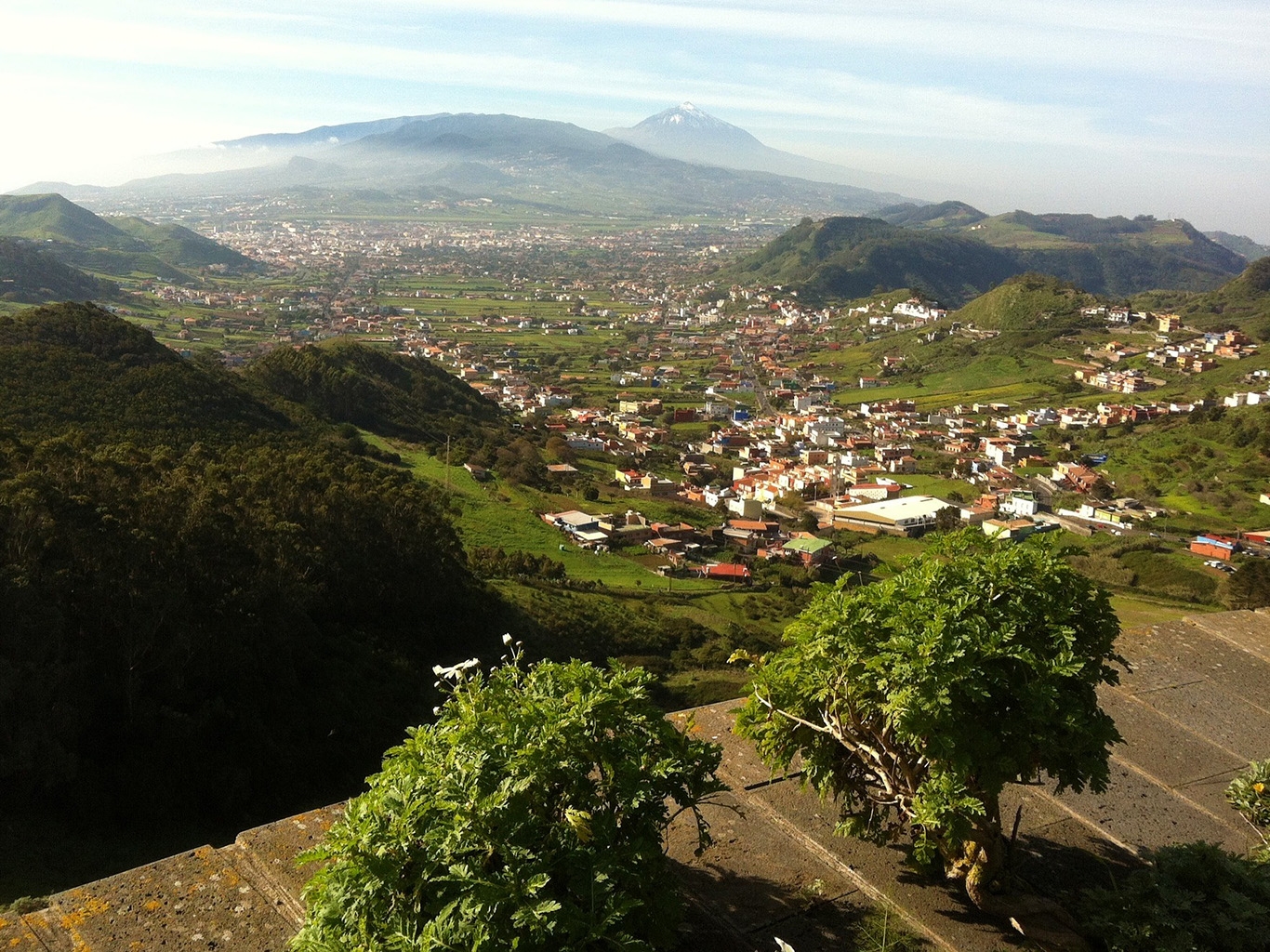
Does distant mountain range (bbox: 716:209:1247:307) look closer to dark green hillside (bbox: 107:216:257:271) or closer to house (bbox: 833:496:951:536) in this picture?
dark green hillside (bbox: 107:216:257:271)

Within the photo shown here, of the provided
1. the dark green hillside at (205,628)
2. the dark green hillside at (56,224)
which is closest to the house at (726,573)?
the dark green hillside at (205,628)

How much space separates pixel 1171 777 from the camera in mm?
3623

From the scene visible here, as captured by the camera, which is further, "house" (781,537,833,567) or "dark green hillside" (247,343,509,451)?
"dark green hillside" (247,343,509,451)

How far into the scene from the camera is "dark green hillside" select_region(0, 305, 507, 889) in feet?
31.7

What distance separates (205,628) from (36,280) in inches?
2926

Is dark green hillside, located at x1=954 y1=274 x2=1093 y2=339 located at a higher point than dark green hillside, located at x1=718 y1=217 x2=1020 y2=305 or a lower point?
lower

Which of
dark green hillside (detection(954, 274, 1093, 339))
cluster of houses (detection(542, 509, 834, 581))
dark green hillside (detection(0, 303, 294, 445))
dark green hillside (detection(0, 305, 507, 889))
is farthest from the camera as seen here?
dark green hillside (detection(954, 274, 1093, 339))

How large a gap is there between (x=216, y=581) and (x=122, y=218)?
516ft

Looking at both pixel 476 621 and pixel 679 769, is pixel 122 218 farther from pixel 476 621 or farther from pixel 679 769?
pixel 679 769

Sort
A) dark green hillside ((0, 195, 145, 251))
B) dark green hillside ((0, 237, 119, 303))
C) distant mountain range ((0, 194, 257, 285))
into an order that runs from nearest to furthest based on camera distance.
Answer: dark green hillside ((0, 237, 119, 303))
distant mountain range ((0, 194, 257, 285))
dark green hillside ((0, 195, 145, 251))

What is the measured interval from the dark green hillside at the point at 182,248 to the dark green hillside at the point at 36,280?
44.3 meters

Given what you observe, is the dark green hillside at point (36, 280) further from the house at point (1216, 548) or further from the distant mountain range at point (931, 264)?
the distant mountain range at point (931, 264)

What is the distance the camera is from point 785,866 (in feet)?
9.44

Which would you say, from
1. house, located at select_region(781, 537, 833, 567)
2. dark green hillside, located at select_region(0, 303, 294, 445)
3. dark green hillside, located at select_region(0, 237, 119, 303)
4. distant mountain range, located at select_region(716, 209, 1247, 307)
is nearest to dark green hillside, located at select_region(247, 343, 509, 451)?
dark green hillside, located at select_region(0, 303, 294, 445)
